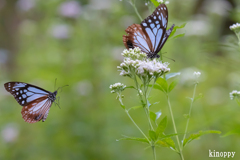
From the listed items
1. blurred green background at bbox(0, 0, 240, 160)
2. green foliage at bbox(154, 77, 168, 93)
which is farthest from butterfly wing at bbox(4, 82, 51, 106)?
green foliage at bbox(154, 77, 168, 93)

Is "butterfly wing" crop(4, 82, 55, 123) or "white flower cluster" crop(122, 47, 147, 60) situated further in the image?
"butterfly wing" crop(4, 82, 55, 123)

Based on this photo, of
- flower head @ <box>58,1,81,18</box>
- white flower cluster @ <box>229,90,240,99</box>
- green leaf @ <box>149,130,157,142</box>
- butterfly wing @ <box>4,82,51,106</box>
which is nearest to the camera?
green leaf @ <box>149,130,157,142</box>

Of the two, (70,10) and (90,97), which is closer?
(90,97)

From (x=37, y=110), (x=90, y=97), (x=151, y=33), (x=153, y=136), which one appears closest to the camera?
(x=153, y=136)

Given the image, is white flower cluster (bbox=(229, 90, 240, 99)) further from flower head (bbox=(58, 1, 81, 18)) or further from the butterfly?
flower head (bbox=(58, 1, 81, 18))

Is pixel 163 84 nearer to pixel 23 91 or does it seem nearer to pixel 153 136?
pixel 153 136

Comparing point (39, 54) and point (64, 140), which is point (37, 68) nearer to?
point (39, 54)

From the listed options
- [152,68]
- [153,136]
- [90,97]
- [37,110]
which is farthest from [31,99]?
[153,136]
